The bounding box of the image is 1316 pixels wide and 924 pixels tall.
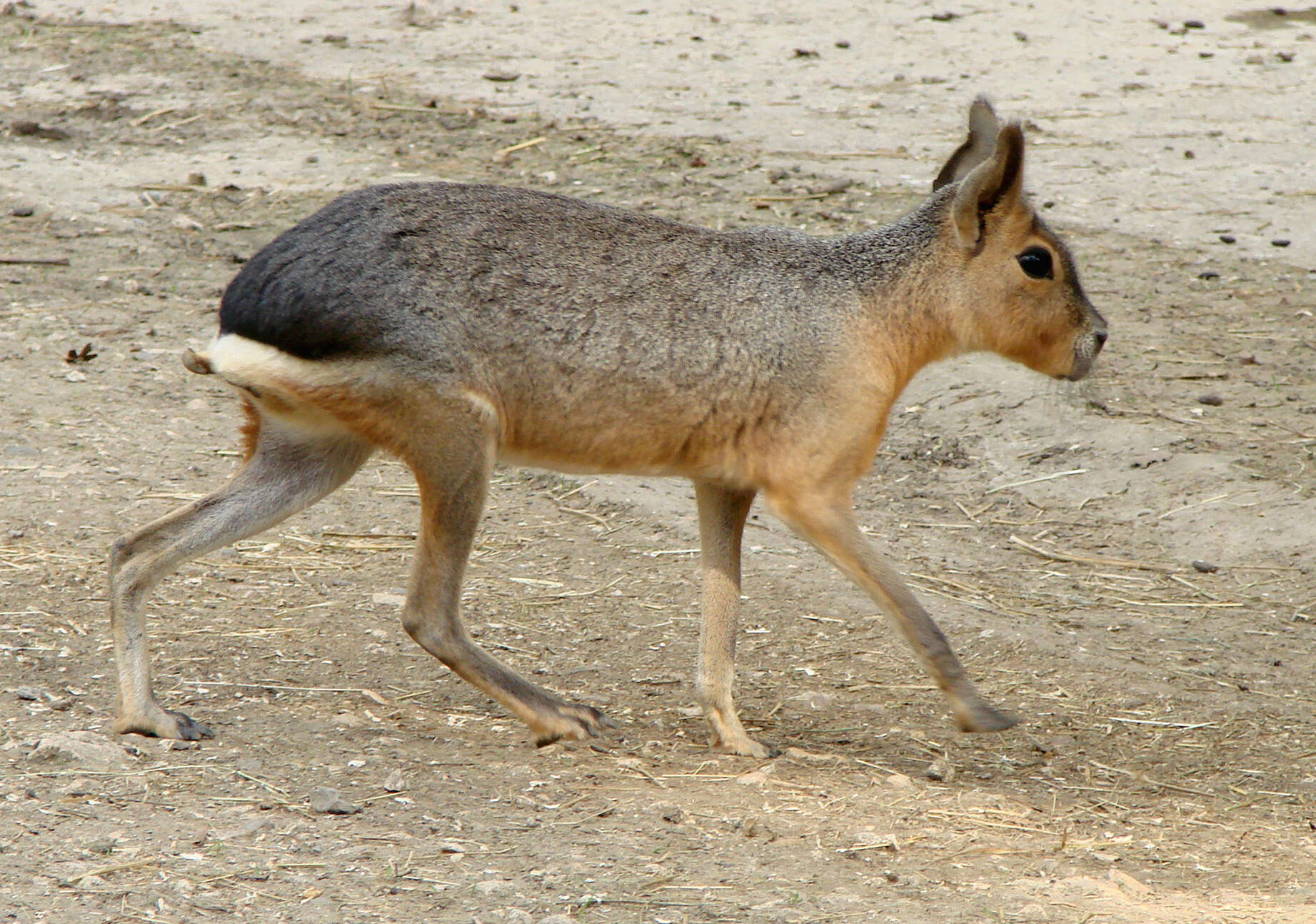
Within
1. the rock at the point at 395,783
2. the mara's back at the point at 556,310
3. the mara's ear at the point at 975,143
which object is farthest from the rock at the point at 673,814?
the mara's ear at the point at 975,143

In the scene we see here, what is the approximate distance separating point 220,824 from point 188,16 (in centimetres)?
1012

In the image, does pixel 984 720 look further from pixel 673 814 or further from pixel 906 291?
pixel 906 291

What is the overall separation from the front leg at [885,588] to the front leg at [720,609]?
30 cm

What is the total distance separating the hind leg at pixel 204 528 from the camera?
3979 mm

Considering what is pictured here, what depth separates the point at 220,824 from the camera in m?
3.50

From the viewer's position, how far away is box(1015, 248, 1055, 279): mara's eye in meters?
4.45


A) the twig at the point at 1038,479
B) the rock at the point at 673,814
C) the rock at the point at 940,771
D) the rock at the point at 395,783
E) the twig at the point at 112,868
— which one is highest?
the twig at the point at 112,868

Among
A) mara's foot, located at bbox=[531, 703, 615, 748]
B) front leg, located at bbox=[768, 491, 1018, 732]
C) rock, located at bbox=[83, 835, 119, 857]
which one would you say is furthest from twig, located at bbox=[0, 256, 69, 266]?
rock, located at bbox=[83, 835, 119, 857]

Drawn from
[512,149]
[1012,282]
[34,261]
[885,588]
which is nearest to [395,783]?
[885,588]

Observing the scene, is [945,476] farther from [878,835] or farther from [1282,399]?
[878,835]

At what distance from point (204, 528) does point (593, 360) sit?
107 cm

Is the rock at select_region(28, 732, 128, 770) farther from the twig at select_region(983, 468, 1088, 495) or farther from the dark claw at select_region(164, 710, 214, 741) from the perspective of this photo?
the twig at select_region(983, 468, 1088, 495)

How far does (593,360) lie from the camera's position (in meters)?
4.08

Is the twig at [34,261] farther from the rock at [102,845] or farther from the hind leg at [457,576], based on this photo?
the rock at [102,845]
